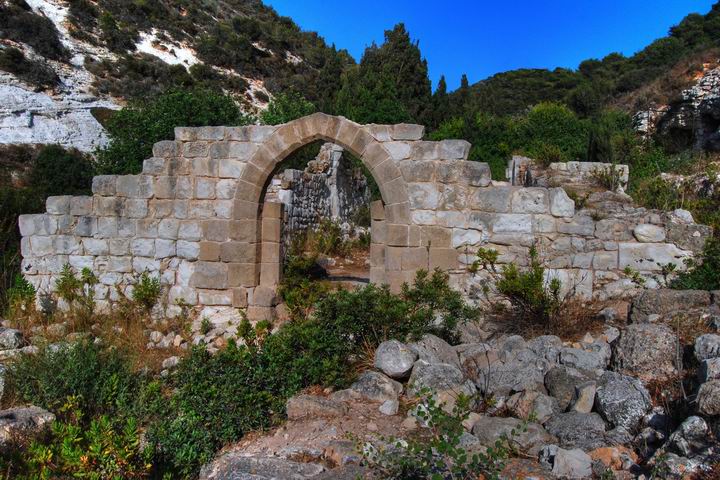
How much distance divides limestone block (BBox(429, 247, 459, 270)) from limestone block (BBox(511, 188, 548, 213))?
0.96 metres

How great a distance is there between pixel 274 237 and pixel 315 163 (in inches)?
318

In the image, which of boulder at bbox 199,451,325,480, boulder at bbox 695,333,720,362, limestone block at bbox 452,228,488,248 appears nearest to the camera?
boulder at bbox 199,451,325,480

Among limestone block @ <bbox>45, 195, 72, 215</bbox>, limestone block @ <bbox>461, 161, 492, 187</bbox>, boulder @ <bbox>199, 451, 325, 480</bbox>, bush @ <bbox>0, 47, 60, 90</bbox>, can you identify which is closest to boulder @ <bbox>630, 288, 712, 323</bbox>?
limestone block @ <bbox>461, 161, 492, 187</bbox>

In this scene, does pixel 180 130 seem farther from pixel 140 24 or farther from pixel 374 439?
pixel 140 24

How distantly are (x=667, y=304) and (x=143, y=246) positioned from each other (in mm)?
6586

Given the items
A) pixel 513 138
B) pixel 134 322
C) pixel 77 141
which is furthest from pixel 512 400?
pixel 77 141

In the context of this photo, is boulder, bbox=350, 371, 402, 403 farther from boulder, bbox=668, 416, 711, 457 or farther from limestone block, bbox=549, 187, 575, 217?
limestone block, bbox=549, 187, 575, 217

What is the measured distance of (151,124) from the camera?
1320cm

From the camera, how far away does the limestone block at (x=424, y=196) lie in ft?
23.3

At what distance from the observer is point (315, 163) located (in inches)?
607

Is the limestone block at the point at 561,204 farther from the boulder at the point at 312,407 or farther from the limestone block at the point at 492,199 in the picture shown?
the boulder at the point at 312,407

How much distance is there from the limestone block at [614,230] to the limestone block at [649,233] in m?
0.10

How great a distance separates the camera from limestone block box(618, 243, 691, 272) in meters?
6.74

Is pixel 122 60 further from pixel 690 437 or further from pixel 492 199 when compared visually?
pixel 690 437
